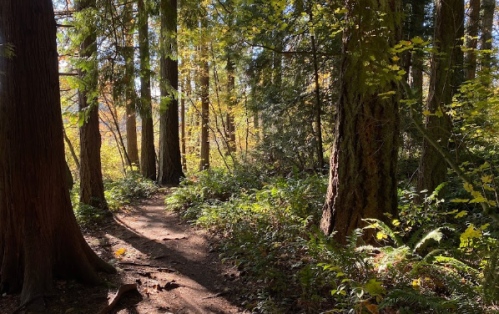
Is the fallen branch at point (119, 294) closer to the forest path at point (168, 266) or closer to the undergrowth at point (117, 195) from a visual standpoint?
the forest path at point (168, 266)

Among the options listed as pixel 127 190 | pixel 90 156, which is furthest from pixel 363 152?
pixel 127 190

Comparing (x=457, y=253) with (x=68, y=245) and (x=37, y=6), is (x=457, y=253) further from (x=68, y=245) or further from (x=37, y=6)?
(x=37, y=6)

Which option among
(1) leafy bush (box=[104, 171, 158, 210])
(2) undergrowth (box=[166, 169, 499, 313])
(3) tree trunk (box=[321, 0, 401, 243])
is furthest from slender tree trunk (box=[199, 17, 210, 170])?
(3) tree trunk (box=[321, 0, 401, 243])

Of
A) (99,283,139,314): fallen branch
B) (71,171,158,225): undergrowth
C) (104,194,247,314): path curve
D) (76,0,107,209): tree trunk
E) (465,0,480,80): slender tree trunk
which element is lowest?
(104,194,247,314): path curve

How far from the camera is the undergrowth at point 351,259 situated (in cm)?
294

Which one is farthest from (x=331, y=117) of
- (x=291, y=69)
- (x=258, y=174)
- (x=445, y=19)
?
(x=445, y=19)

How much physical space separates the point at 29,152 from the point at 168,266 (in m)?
2.76

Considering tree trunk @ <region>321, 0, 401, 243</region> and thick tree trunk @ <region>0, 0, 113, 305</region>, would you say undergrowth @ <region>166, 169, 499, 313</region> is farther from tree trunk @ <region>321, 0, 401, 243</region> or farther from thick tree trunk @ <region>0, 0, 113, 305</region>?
thick tree trunk @ <region>0, 0, 113, 305</region>

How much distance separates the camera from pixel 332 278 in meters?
3.61

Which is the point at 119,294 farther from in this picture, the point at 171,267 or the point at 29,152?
the point at 29,152

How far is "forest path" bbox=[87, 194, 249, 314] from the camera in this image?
3975 mm

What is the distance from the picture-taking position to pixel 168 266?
5.22m

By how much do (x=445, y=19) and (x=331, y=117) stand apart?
372 centimetres

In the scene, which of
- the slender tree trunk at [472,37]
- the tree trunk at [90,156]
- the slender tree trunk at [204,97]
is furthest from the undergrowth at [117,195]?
the slender tree trunk at [472,37]
